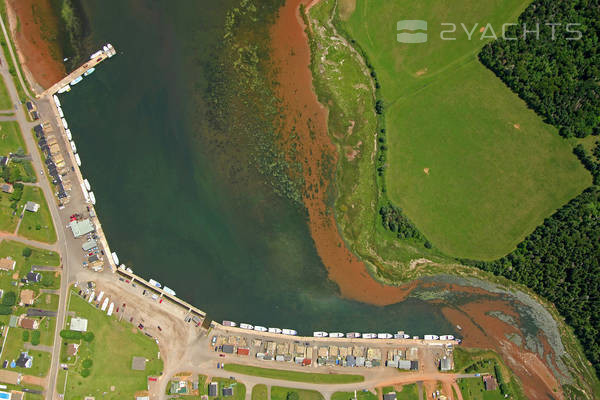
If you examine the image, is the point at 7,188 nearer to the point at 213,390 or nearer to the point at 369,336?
the point at 213,390

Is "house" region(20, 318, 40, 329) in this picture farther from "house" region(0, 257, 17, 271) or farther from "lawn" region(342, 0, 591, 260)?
"lawn" region(342, 0, 591, 260)

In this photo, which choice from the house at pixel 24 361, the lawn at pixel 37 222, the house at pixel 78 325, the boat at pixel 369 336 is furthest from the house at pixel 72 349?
the boat at pixel 369 336

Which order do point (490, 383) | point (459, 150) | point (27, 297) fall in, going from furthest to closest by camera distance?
point (459, 150) → point (27, 297) → point (490, 383)

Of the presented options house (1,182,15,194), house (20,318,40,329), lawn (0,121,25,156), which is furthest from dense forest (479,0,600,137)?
house (20,318,40,329)

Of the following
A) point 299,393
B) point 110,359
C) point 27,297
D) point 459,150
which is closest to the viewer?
point 299,393

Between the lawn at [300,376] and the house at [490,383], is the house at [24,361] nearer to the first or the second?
the lawn at [300,376]

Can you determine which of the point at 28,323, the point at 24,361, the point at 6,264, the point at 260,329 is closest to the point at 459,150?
the point at 260,329

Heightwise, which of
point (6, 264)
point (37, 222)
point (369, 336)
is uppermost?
point (37, 222)

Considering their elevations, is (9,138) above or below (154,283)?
above
